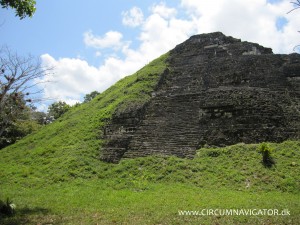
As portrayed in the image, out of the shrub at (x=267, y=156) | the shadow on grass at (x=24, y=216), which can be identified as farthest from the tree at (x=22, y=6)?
the shrub at (x=267, y=156)

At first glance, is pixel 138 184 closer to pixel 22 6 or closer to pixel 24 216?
pixel 24 216

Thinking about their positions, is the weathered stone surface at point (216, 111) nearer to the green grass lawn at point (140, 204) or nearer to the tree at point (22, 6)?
the green grass lawn at point (140, 204)

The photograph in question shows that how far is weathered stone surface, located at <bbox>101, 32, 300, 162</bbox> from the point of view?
1209 cm

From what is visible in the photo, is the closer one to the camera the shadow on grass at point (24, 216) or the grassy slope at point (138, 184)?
the shadow on grass at point (24, 216)

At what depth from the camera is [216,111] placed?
13297 millimetres

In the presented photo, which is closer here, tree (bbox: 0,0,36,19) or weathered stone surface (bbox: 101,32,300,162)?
tree (bbox: 0,0,36,19)

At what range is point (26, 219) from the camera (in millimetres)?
7562

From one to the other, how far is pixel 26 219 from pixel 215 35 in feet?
59.2

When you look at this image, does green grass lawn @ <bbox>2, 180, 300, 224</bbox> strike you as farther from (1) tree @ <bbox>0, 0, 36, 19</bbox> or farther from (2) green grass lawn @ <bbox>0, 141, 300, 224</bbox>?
(1) tree @ <bbox>0, 0, 36, 19</bbox>

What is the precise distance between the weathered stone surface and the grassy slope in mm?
714

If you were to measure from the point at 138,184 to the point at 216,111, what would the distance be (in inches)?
200

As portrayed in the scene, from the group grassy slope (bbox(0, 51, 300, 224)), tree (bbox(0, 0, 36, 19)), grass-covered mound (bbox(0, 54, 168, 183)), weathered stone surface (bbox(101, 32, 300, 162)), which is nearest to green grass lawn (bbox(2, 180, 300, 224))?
grassy slope (bbox(0, 51, 300, 224))

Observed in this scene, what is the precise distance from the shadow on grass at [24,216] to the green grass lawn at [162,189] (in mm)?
23

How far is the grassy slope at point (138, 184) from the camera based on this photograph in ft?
25.0
